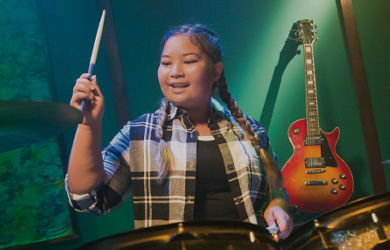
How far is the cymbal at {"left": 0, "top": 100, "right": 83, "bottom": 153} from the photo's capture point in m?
0.46

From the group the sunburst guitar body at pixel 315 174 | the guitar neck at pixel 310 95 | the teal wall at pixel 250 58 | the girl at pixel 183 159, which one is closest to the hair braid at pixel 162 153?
the girl at pixel 183 159

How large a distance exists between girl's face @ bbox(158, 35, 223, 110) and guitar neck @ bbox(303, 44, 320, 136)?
58cm

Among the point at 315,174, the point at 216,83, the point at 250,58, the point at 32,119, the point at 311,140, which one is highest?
the point at 250,58

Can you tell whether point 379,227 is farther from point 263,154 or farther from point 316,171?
point 316,171

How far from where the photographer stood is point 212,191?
119 cm

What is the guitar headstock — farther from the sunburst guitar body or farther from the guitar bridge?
the guitar bridge

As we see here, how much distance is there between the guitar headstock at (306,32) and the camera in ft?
5.74

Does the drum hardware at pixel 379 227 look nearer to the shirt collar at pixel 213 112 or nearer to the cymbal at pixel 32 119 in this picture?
the cymbal at pixel 32 119

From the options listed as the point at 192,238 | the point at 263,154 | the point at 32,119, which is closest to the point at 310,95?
the point at 263,154

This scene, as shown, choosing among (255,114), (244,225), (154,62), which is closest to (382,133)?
(255,114)

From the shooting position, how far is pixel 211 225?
65 cm

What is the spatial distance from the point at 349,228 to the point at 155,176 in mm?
628

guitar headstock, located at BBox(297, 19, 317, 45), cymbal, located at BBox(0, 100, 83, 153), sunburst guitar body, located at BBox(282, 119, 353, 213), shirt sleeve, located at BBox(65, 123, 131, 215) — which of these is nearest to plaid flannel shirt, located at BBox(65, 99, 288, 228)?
shirt sleeve, located at BBox(65, 123, 131, 215)

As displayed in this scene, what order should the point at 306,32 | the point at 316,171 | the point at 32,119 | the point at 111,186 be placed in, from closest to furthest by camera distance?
the point at 32,119 → the point at 111,186 → the point at 316,171 → the point at 306,32
